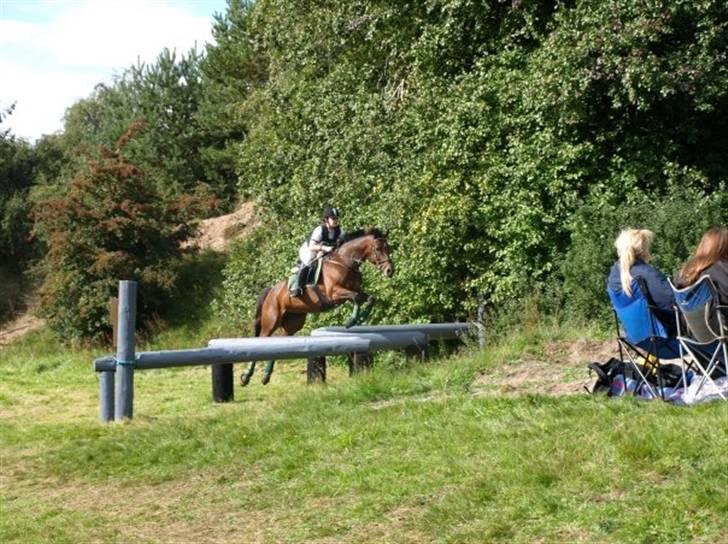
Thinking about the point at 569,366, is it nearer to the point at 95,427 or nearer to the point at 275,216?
the point at 95,427

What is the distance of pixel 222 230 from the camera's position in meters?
38.7

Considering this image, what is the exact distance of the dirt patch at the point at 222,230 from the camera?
3603 centimetres

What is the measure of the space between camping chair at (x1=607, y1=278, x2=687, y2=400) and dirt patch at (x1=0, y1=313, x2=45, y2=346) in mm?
29173

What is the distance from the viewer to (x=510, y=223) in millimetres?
20391

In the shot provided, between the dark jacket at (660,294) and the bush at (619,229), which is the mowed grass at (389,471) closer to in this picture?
the dark jacket at (660,294)

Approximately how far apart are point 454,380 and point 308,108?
1323 centimetres

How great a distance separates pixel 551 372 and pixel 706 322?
3169mm

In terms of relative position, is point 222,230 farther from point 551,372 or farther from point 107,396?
point 551,372

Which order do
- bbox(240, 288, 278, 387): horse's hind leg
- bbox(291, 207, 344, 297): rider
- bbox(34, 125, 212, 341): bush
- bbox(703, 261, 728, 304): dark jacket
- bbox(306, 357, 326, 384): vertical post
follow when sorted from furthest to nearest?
bbox(34, 125, 212, 341): bush < bbox(240, 288, 278, 387): horse's hind leg < bbox(291, 207, 344, 297): rider < bbox(306, 357, 326, 384): vertical post < bbox(703, 261, 728, 304): dark jacket

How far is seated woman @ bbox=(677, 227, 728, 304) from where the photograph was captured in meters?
8.77

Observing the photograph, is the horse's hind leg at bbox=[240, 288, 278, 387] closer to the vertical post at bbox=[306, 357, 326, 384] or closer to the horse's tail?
the horse's tail

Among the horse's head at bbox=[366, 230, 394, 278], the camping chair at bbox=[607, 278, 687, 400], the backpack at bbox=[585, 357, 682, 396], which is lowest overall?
the backpack at bbox=[585, 357, 682, 396]

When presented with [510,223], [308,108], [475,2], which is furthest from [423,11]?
[510,223]

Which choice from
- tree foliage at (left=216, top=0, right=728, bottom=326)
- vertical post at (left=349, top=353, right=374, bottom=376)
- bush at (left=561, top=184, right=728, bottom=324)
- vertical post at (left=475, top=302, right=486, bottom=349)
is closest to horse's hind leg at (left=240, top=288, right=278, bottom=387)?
tree foliage at (left=216, top=0, right=728, bottom=326)
